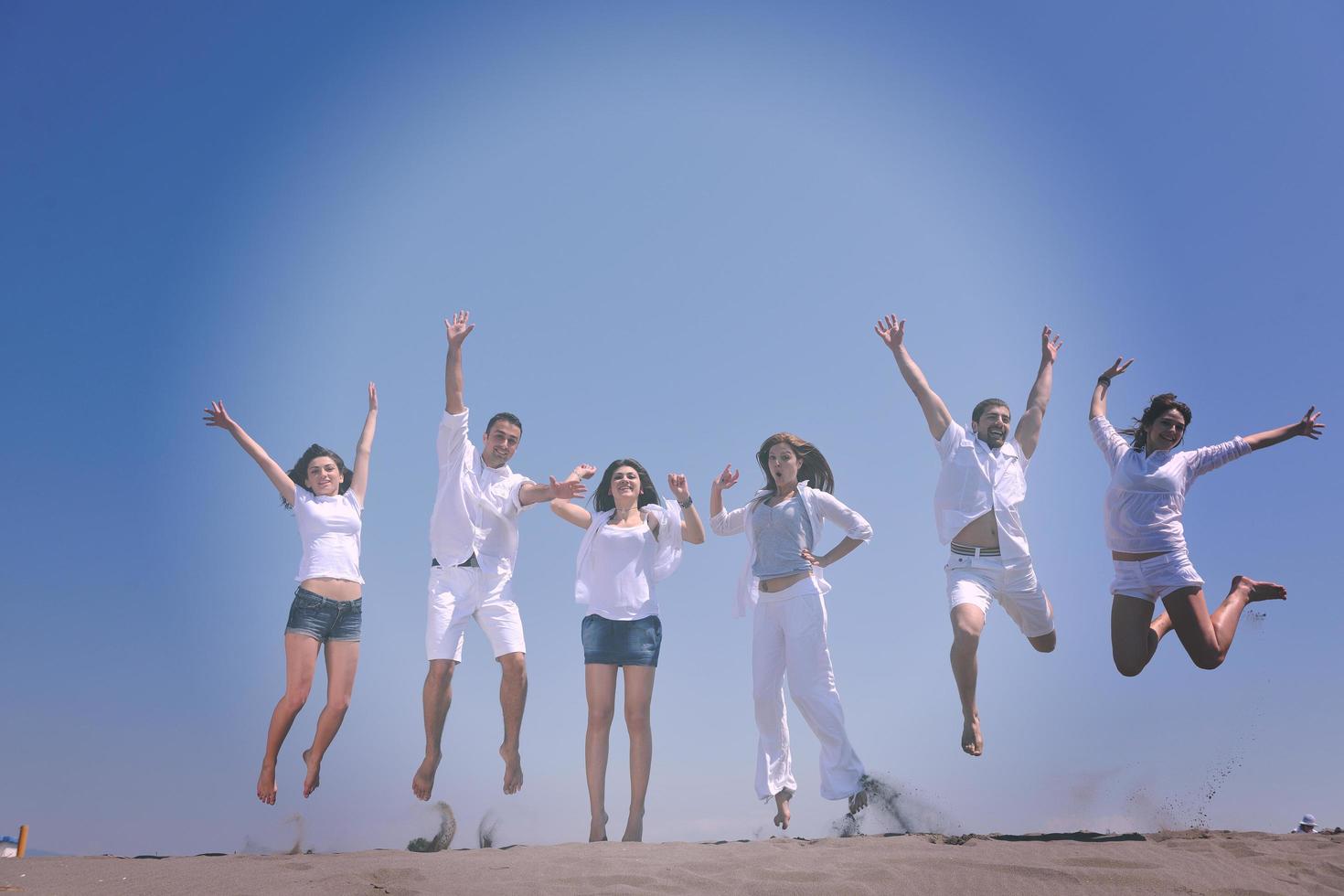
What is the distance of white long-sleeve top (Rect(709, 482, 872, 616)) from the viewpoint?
9453mm

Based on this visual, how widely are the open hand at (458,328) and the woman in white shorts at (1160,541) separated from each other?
6.15 meters

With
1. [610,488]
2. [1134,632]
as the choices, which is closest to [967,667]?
[1134,632]

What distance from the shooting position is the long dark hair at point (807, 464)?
32.3ft

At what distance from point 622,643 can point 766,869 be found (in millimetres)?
2704

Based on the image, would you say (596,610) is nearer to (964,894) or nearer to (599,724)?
(599,724)

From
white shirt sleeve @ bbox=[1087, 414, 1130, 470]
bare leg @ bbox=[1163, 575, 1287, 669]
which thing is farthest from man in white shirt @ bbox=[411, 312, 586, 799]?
bare leg @ bbox=[1163, 575, 1287, 669]

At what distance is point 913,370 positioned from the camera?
972 cm

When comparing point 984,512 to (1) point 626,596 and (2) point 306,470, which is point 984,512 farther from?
(2) point 306,470

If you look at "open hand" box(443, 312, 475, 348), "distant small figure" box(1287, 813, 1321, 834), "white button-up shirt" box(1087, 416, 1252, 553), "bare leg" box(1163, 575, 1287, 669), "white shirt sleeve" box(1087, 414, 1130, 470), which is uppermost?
"open hand" box(443, 312, 475, 348)

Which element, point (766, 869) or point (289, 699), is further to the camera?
point (289, 699)

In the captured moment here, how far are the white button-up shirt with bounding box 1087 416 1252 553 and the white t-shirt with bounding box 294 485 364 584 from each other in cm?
696

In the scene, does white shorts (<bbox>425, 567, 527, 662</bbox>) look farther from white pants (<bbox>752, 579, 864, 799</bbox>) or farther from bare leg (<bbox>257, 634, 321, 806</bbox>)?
white pants (<bbox>752, 579, 864, 799</bbox>)

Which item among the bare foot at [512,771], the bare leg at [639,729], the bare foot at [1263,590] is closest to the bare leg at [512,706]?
the bare foot at [512,771]

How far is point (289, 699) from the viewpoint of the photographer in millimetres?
9234
